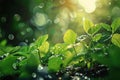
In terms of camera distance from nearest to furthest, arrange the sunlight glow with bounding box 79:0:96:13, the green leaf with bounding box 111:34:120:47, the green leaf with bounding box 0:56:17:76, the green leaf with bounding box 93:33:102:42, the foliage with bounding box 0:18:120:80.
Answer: the foliage with bounding box 0:18:120:80, the green leaf with bounding box 111:34:120:47, the green leaf with bounding box 0:56:17:76, the green leaf with bounding box 93:33:102:42, the sunlight glow with bounding box 79:0:96:13

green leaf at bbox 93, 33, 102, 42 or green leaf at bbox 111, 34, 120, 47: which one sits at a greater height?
green leaf at bbox 93, 33, 102, 42

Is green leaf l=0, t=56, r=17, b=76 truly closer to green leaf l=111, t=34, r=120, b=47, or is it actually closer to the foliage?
the foliage

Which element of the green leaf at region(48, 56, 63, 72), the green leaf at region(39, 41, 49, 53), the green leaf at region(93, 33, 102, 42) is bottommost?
the green leaf at region(48, 56, 63, 72)

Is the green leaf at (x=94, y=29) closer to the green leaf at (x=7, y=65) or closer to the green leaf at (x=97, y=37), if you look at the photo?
the green leaf at (x=97, y=37)

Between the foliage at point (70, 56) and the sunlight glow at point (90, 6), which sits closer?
the foliage at point (70, 56)

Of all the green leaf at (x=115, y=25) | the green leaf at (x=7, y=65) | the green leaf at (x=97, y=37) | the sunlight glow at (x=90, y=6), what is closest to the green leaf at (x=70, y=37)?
the green leaf at (x=97, y=37)

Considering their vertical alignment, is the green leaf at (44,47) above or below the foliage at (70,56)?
above

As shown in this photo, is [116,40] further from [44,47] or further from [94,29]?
[44,47]

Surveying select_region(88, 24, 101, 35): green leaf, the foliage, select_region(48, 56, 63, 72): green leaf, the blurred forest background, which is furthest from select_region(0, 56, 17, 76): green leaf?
the blurred forest background
